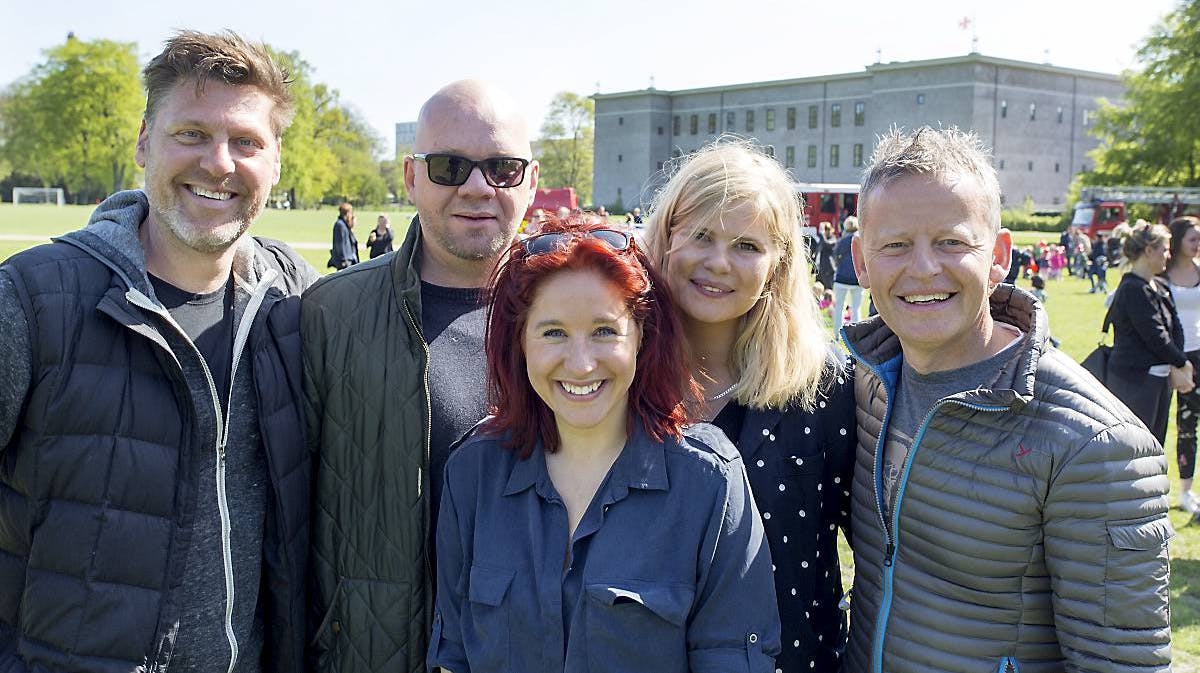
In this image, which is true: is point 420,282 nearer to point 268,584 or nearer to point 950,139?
point 268,584

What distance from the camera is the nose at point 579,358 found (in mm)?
2219

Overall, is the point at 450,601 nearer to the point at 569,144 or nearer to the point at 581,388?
the point at 581,388

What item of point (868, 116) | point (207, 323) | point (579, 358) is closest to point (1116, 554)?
point (579, 358)

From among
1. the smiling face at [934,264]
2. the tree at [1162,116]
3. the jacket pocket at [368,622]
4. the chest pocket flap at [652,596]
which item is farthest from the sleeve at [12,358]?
the tree at [1162,116]

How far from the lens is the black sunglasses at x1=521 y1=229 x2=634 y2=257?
229 centimetres

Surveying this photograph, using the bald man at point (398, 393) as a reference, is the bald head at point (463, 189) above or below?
above

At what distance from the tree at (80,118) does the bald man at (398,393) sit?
80.0m

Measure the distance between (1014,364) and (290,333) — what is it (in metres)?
2.08

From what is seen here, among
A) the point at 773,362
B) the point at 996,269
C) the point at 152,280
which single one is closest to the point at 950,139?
the point at 996,269

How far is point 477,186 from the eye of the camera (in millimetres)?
3061

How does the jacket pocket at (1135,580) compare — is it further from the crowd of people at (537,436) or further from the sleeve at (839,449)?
the sleeve at (839,449)

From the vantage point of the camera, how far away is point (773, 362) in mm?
2764

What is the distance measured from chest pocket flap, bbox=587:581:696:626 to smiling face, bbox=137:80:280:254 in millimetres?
1603

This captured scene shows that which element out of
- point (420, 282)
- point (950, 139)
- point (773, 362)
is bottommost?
point (773, 362)
